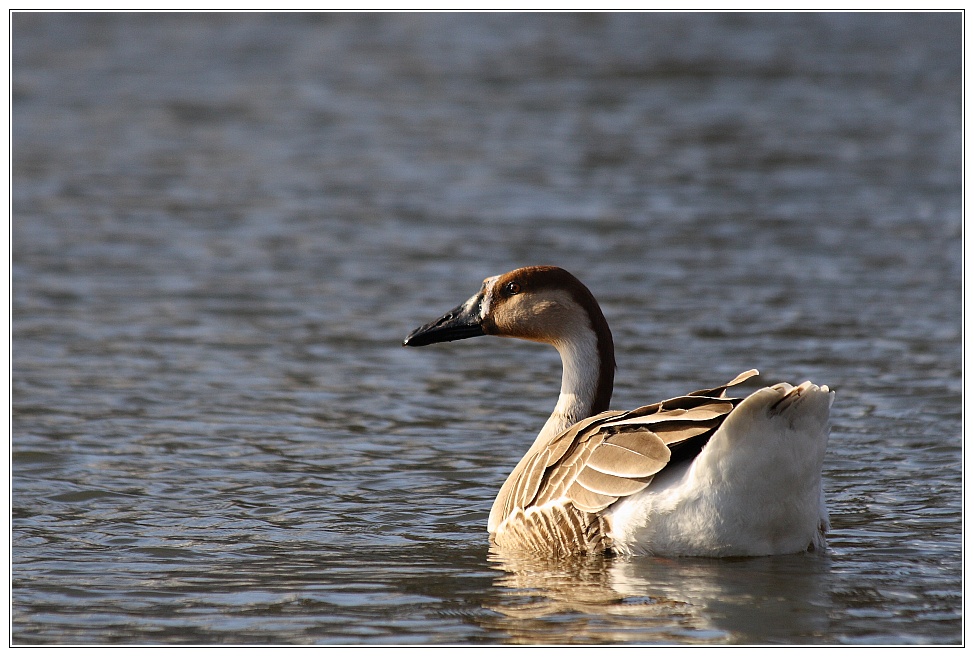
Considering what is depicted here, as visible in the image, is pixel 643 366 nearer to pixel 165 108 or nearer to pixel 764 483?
pixel 764 483

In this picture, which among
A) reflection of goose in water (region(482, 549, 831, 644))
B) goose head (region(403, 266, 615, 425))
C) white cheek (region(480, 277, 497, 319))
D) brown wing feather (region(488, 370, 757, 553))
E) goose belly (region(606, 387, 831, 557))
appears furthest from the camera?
white cheek (region(480, 277, 497, 319))

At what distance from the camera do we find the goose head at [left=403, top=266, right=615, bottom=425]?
310 inches

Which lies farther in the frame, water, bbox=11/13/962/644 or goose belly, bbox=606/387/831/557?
water, bbox=11/13/962/644

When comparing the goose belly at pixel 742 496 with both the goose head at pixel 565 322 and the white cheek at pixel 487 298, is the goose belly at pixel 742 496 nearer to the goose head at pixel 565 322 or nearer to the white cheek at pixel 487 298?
the goose head at pixel 565 322

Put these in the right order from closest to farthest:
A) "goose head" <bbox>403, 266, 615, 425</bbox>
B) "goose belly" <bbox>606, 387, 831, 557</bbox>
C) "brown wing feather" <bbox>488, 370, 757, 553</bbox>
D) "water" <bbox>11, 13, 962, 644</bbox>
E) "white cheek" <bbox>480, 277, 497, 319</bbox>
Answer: "goose belly" <bbox>606, 387, 831, 557</bbox> < "brown wing feather" <bbox>488, 370, 757, 553</bbox> < "water" <bbox>11, 13, 962, 644</bbox> < "goose head" <bbox>403, 266, 615, 425</bbox> < "white cheek" <bbox>480, 277, 497, 319</bbox>

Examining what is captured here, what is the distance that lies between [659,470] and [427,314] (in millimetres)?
5848

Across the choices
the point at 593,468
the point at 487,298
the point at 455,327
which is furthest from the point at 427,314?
the point at 593,468

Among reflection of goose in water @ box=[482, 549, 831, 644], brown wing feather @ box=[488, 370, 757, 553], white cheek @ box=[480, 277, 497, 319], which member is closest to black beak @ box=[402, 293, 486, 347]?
white cheek @ box=[480, 277, 497, 319]

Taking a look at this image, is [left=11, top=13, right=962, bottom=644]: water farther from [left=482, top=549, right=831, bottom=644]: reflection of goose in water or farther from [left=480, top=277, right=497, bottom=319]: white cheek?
[left=480, top=277, right=497, bottom=319]: white cheek

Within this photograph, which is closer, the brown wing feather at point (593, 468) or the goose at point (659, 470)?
the goose at point (659, 470)

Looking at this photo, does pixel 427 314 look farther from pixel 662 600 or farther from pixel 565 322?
pixel 662 600

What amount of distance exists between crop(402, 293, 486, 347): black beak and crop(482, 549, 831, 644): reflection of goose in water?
1.41 metres

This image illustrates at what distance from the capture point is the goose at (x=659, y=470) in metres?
6.38

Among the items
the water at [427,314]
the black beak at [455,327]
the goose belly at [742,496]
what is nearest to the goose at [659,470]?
the goose belly at [742,496]
